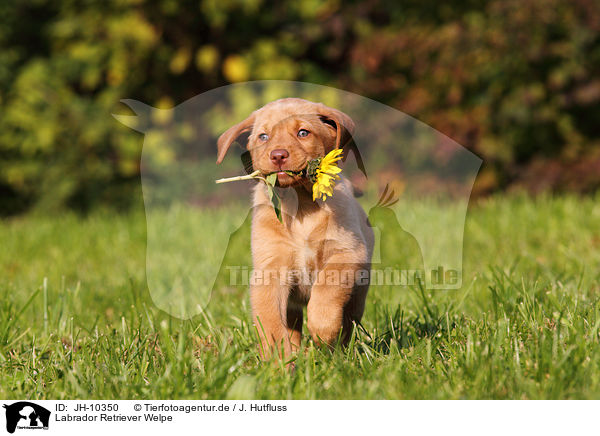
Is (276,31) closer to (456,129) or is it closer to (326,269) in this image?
(456,129)

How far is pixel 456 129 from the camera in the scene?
8422mm

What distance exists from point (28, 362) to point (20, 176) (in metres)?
7.06

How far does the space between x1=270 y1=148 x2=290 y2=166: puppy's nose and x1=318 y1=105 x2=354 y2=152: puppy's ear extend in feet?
0.65

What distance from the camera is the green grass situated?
202cm

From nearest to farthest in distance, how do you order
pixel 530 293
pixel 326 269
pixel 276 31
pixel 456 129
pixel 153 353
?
pixel 326 269, pixel 153 353, pixel 530 293, pixel 456 129, pixel 276 31

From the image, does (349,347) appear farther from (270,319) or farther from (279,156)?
(279,156)

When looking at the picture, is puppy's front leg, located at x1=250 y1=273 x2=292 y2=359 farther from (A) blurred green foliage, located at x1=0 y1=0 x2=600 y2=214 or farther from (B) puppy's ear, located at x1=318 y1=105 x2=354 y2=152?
(A) blurred green foliage, located at x1=0 y1=0 x2=600 y2=214

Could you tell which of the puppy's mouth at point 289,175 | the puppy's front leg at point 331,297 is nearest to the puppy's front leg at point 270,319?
the puppy's front leg at point 331,297
